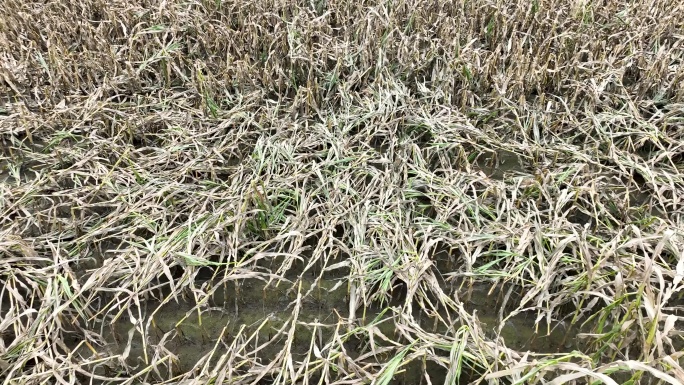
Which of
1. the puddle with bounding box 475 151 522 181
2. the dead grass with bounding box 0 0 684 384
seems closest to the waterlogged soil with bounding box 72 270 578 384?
the dead grass with bounding box 0 0 684 384

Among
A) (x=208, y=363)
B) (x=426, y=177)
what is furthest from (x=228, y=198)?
(x=426, y=177)

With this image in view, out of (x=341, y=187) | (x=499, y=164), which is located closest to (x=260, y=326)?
(x=341, y=187)

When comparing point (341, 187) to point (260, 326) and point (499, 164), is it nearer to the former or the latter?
point (260, 326)

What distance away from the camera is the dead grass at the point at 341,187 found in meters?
1.46

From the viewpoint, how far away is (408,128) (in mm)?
2252

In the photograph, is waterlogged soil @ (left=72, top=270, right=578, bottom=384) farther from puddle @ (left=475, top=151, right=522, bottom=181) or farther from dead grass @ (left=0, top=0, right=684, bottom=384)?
puddle @ (left=475, top=151, right=522, bottom=181)

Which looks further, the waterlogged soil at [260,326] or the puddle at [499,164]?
the puddle at [499,164]

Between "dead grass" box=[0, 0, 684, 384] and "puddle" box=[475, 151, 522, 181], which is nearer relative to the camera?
"dead grass" box=[0, 0, 684, 384]

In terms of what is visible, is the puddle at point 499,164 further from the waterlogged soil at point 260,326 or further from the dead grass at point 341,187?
the waterlogged soil at point 260,326

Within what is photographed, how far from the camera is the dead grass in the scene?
1461mm

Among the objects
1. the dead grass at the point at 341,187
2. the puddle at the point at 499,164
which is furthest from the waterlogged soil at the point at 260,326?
the puddle at the point at 499,164

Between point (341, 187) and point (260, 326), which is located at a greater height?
point (341, 187)

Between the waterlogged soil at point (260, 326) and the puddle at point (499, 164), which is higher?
the puddle at point (499, 164)

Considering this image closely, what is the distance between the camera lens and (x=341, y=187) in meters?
1.94
